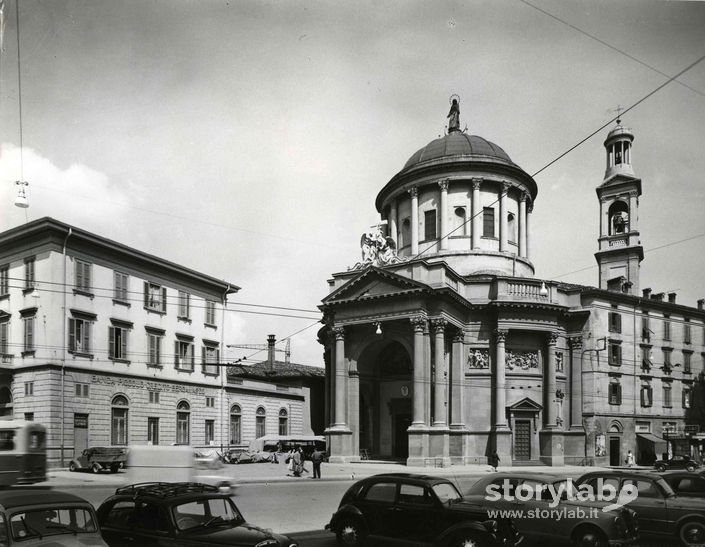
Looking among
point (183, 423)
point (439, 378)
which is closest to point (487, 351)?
point (439, 378)

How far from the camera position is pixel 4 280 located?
2080 cm

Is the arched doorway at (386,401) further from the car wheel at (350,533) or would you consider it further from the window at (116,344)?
the car wheel at (350,533)

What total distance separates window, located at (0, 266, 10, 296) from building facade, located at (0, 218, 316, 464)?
33 mm

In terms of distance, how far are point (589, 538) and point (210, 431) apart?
17.0 metres

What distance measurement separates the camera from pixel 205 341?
2308cm

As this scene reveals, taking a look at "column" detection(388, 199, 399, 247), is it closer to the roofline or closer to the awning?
the awning

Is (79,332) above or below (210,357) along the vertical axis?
above

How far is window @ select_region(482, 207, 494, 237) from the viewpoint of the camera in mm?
44188

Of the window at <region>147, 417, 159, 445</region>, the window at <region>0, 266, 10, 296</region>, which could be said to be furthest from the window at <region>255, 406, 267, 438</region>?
the window at <region>0, 266, 10, 296</region>

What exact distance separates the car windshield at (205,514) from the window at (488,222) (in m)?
37.0

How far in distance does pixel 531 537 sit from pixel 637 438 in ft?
110

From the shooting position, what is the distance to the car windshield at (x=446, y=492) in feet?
35.3

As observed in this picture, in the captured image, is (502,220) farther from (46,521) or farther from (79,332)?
(46,521)

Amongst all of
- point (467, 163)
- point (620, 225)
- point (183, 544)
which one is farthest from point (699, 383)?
point (183, 544)
